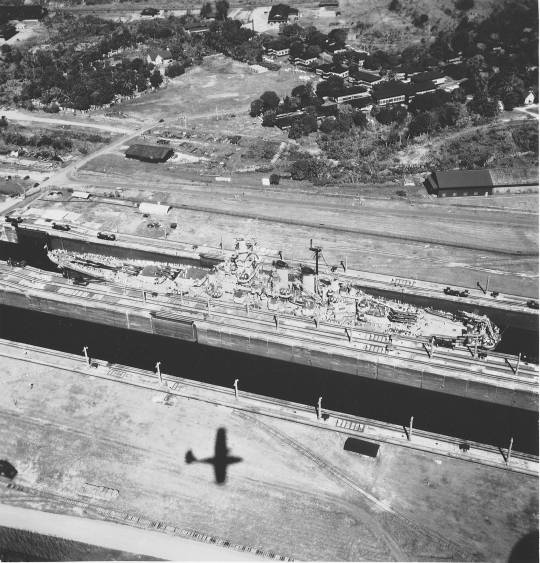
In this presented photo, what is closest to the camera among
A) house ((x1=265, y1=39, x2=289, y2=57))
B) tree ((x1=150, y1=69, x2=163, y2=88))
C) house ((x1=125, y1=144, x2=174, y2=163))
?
house ((x1=125, y1=144, x2=174, y2=163))

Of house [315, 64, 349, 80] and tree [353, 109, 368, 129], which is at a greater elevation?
house [315, 64, 349, 80]

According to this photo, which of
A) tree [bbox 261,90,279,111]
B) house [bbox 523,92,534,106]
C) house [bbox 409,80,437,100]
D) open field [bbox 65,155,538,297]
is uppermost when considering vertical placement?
tree [bbox 261,90,279,111]

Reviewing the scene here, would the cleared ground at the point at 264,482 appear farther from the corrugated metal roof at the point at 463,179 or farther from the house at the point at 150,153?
the house at the point at 150,153

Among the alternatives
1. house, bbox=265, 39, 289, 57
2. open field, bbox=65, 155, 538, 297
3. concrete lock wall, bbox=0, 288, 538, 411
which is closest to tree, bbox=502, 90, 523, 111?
open field, bbox=65, 155, 538, 297

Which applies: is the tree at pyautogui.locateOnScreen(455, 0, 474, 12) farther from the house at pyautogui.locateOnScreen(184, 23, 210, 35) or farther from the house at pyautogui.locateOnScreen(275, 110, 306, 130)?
the house at pyautogui.locateOnScreen(275, 110, 306, 130)

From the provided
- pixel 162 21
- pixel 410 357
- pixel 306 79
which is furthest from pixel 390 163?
pixel 162 21

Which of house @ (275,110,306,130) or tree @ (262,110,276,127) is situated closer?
house @ (275,110,306,130)

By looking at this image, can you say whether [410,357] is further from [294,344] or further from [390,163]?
[390,163]
